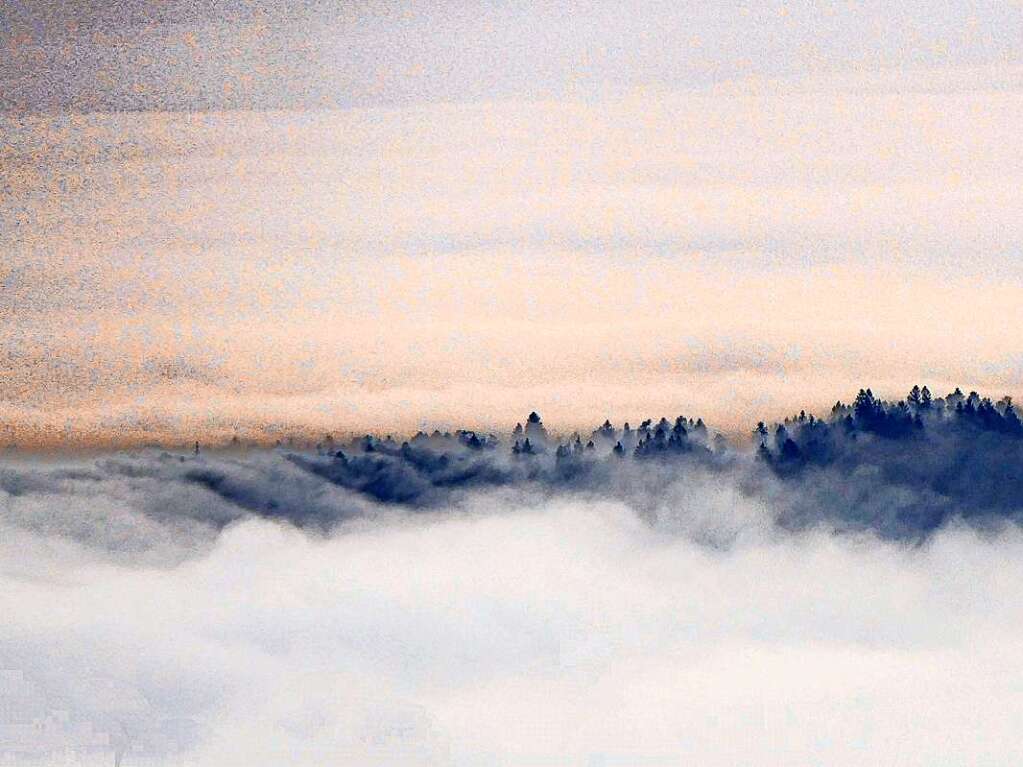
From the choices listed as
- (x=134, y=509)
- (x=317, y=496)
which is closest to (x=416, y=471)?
(x=317, y=496)

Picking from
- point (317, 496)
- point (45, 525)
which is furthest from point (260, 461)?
point (45, 525)

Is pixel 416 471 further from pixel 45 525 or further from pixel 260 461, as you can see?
pixel 45 525

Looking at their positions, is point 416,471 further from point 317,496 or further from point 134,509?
point 134,509

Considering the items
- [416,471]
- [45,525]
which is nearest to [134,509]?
[45,525]

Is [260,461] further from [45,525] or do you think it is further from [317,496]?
[45,525]

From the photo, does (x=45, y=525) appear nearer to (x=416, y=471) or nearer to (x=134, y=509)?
(x=134, y=509)
